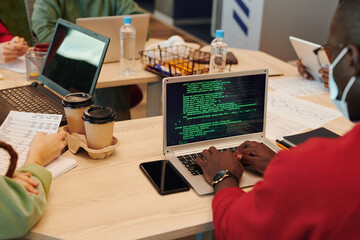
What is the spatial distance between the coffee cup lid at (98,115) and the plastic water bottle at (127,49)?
0.80 meters

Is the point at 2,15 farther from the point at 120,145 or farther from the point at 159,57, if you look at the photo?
the point at 120,145

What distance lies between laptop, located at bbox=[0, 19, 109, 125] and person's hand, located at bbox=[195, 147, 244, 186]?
537 millimetres

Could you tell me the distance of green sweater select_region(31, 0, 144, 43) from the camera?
2371 mm

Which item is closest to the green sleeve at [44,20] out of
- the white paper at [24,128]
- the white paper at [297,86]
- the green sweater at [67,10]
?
the green sweater at [67,10]

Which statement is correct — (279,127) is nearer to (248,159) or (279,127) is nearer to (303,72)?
Result: (248,159)

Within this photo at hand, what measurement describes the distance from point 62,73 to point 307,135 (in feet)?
3.25

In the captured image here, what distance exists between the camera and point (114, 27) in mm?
2047

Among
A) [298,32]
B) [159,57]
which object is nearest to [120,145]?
[159,57]

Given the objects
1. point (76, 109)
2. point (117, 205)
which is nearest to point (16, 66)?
point (76, 109)

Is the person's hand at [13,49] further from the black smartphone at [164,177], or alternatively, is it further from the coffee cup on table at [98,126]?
the black smartphone at [164,177]

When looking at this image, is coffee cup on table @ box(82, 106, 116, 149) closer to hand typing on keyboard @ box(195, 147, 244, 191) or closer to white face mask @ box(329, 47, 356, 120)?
hand typing on keyboard @ box(195, 147, 244, 191)

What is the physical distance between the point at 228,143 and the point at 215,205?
38 centimetres

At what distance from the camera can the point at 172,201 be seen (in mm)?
1053

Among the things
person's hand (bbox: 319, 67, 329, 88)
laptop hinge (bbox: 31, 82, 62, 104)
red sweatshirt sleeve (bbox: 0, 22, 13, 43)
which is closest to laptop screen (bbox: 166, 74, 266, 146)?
laptop hinge (bbox: 31, 82, 62, 104)
